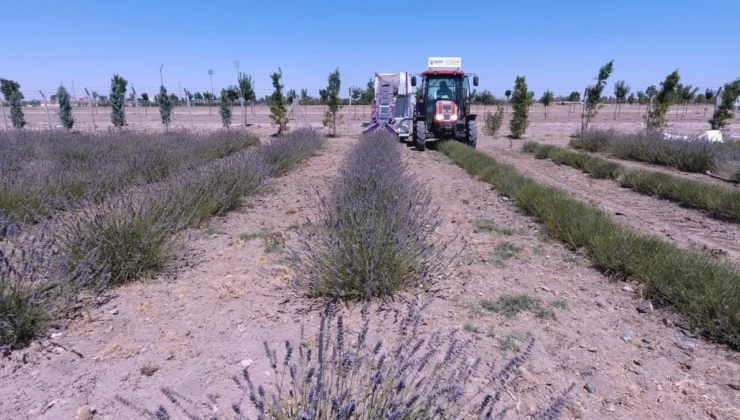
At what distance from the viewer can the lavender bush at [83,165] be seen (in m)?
5.30

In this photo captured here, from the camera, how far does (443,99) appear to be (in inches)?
554

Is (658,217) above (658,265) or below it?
below

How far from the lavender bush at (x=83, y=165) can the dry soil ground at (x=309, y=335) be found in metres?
1.31

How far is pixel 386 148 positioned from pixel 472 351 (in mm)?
7045

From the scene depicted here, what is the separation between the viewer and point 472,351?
8.96 feet

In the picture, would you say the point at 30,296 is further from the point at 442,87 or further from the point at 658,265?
the point at 442,87

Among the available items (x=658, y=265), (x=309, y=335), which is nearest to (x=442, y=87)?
(x=658, y=265)

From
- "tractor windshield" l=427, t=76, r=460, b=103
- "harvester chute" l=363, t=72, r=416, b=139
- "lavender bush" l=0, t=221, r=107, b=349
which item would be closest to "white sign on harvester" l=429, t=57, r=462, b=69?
"tractor windshield" l=427, t=76, r=460, b=103

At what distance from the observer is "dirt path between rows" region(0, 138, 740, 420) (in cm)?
233

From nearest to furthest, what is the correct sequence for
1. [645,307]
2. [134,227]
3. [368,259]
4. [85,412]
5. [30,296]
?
1. [85,412]
2. [30,296]
3. [368,259]
4. [645,307]
5. [134,227]

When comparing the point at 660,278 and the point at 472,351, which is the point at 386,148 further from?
the point at 472,351

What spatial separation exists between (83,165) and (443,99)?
33.8ft

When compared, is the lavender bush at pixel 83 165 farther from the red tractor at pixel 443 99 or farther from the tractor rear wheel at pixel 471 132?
the tractor rear wheel at pixel 471 132

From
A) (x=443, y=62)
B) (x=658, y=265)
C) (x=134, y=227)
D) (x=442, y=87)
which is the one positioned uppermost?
(x=443, y=62)
